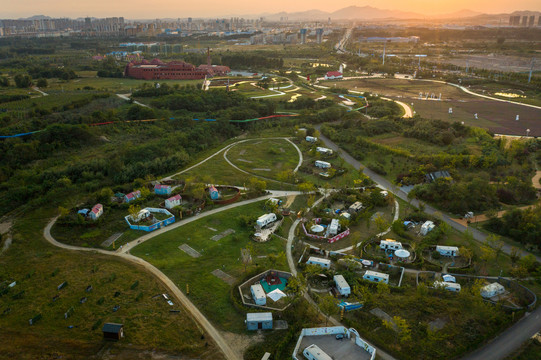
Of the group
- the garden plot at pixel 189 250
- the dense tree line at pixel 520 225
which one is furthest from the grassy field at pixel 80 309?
Result: the dense tree line at pixel 520 225

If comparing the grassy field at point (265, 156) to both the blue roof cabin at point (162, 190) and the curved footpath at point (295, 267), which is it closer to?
the curved footpath at point (295, 267)

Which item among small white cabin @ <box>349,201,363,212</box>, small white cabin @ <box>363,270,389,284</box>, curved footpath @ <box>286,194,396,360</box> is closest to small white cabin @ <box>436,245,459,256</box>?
small white cabin @ <box>363,270,389,284</box>

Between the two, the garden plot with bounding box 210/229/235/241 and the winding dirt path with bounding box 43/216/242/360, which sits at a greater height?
the garden plot with bounding box 210/229/235/241

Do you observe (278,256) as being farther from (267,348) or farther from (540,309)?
(540,309)

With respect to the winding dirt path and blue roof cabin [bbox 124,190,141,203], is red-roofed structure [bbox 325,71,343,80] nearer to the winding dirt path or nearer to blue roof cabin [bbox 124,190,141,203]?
blue roof cabin [bbox 124,190,141,203]

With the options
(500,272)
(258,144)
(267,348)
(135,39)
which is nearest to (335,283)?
(267,348)
